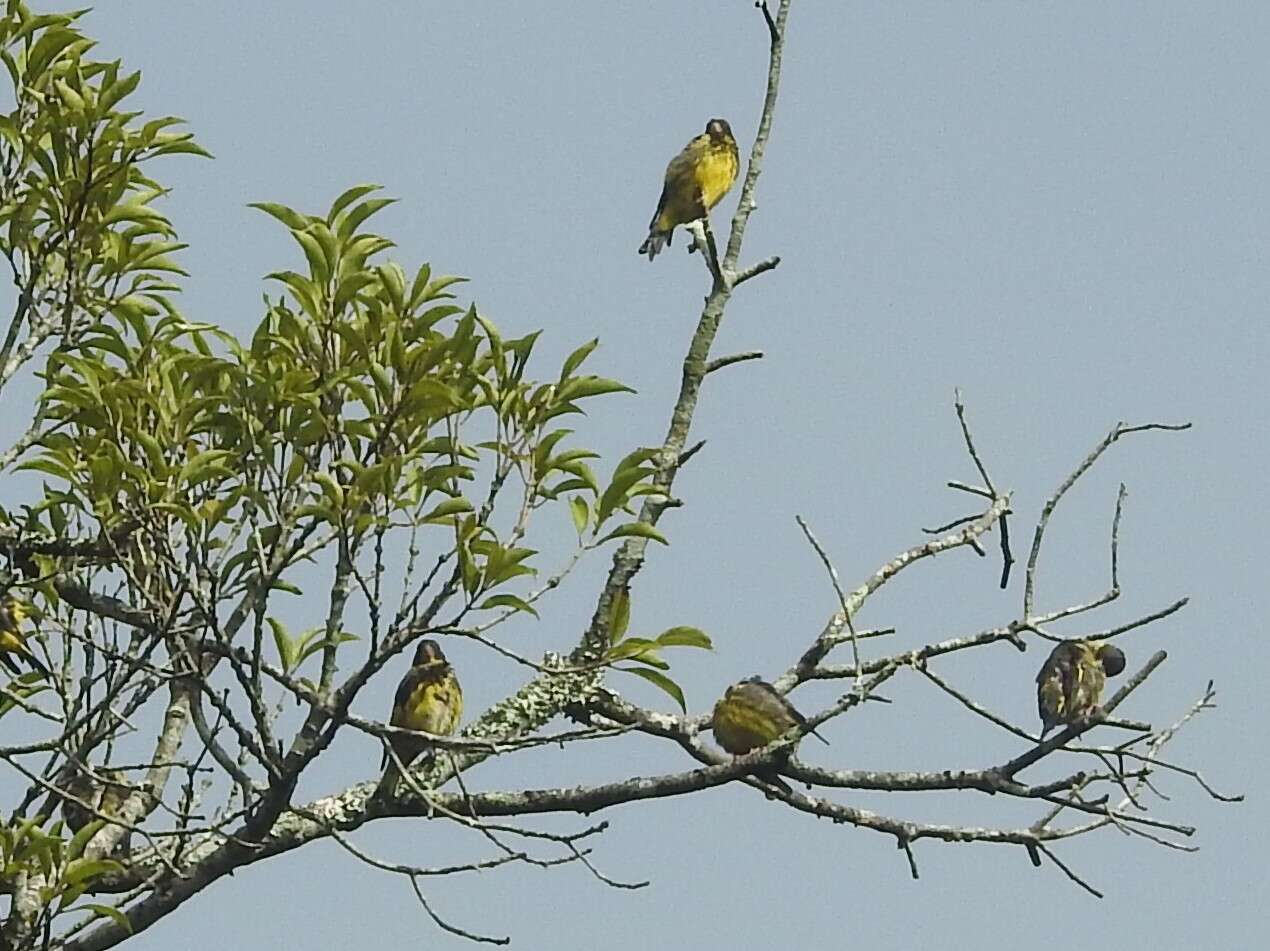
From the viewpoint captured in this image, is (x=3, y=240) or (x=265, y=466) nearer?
(x=265, y=466)

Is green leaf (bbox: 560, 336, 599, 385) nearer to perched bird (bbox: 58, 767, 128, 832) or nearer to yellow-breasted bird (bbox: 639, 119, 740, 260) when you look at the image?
perched bird (bbox: 58, 767, 128, 832)

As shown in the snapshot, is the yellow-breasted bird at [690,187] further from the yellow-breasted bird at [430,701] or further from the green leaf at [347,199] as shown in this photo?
the green leaf at [347,199]

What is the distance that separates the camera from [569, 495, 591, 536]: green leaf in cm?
451

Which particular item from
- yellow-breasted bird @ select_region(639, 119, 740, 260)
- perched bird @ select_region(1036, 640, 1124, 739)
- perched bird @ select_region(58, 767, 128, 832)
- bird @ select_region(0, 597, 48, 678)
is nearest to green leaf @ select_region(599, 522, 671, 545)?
perched bird @ select_region(58, 767, 128, 832)

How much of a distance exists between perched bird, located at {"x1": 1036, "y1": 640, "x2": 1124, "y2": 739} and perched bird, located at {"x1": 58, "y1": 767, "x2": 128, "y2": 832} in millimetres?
3679

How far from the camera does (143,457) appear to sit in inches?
178

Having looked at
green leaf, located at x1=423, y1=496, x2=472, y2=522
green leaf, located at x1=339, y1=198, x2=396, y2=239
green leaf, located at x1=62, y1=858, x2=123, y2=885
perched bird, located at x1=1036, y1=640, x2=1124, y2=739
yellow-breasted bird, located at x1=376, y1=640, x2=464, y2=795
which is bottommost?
green leaf, located at x1=62, y1=858, x2=123, y2=885

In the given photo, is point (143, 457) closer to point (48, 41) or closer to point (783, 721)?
point (48, 41)

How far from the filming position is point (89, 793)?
20.2ft

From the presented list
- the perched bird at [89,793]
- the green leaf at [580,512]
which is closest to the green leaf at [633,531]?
the green leaf at [580,512]

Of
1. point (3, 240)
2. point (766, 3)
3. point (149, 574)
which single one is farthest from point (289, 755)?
point (766, 3)

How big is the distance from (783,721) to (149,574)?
2.04 meters

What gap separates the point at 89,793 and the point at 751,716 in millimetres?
1900

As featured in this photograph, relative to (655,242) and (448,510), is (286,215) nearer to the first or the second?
(448,510)
